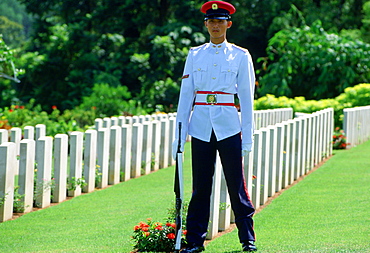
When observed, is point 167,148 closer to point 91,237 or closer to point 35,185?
point 35,185

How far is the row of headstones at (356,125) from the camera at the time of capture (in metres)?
13.4

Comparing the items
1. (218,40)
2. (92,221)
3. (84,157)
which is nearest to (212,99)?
(218,40)

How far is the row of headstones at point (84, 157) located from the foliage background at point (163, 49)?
326 inches

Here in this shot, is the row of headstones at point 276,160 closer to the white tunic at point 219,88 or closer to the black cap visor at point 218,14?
the white tunic at point 219,88

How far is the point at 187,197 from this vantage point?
7859 mm

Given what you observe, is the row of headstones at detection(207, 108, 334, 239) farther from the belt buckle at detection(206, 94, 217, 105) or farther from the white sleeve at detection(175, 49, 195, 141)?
the belt buckle at detection(206, 94, 217, 105)

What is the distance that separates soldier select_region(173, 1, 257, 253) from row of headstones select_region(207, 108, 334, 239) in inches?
34.7

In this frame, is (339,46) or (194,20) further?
(194,20)

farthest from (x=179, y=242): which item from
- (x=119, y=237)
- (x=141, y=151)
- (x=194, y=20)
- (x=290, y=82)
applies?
(x=194, y=20)

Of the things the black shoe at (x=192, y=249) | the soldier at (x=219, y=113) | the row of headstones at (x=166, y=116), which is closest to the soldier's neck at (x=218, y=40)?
the soldier at (x=219, y=113)

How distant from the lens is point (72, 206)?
25.4 ft

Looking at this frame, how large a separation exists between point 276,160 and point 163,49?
1483cm

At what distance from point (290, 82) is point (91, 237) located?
15.8m

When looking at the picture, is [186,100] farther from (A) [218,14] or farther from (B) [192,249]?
(B) [192,249]
